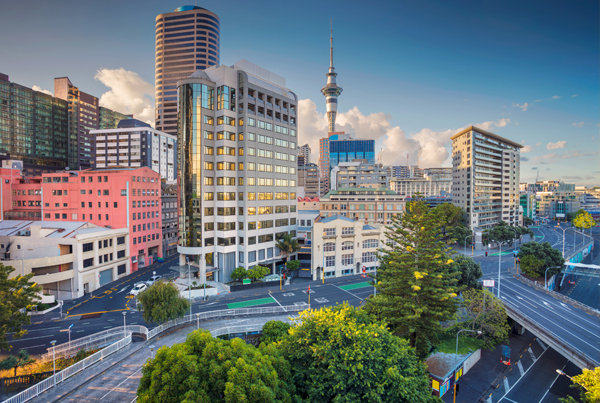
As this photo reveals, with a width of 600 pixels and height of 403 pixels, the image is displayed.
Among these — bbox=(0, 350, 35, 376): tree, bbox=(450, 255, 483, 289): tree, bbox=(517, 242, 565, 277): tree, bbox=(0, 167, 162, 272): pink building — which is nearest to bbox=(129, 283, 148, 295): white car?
bbox=(0, 167, 162, 272): pink building

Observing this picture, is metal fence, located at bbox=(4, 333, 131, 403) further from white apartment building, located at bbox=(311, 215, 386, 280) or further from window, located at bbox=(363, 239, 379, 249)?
window, located at bbox=(363, 239, 379, 249)

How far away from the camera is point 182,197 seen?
54281 millimetres

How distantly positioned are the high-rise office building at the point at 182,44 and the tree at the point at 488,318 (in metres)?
127

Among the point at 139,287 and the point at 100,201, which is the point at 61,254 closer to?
the point at 139,287

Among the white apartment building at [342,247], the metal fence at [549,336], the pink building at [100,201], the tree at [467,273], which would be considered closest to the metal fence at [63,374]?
the white apartment building at [342,247]

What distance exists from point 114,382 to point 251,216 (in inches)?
1419

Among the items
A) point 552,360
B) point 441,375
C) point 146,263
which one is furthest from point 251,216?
point 552,360

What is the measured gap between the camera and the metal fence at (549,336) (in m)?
27.0

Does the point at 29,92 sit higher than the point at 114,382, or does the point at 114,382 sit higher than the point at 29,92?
the point at 29,92

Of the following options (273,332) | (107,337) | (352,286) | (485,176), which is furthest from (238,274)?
(485,176)

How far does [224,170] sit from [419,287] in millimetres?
39193

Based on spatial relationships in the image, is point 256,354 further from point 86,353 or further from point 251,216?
point 251,216

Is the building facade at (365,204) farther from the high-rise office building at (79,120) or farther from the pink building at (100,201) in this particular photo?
the high-rise office building at (79,120)

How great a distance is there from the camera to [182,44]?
124750mm
